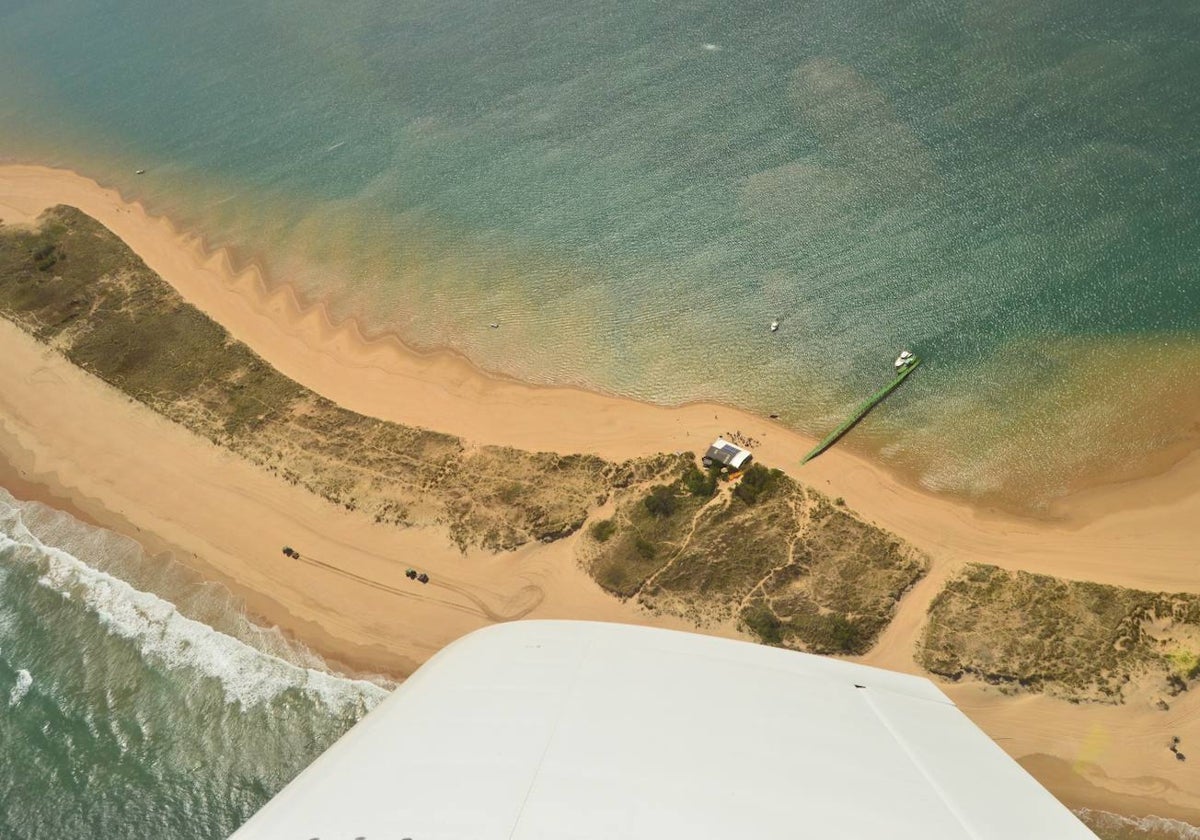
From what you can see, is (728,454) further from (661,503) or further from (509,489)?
(509,489)

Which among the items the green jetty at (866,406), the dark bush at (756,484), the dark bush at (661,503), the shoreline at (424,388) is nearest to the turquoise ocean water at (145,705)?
the shoreline at (424,388)

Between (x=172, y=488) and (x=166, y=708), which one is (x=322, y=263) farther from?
(x=166, y=708)

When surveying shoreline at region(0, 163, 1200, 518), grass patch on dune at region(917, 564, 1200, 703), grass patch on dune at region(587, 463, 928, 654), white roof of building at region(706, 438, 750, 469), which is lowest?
grass patch on dune at region(917, 564, 1200, 703)

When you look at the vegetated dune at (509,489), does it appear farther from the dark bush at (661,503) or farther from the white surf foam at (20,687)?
the white surf foam at (20,687)

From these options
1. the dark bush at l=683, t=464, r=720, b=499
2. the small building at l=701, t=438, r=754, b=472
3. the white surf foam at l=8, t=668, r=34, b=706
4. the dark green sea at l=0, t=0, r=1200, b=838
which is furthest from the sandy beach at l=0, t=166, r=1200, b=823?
the white surf foam at l=8, t=668, r=34, b=706

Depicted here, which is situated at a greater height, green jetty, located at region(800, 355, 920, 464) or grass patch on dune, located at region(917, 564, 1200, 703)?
green jetty, located at region(800, 355, 920, 464)

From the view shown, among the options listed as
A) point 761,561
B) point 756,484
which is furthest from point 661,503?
point 761,561

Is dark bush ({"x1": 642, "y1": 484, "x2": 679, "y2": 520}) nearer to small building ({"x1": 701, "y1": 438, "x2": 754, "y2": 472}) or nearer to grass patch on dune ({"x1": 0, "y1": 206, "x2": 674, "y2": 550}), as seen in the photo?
grass patch on dune ({"x1": 0, "y1": 206, "x2": 674, "y2": 550})
